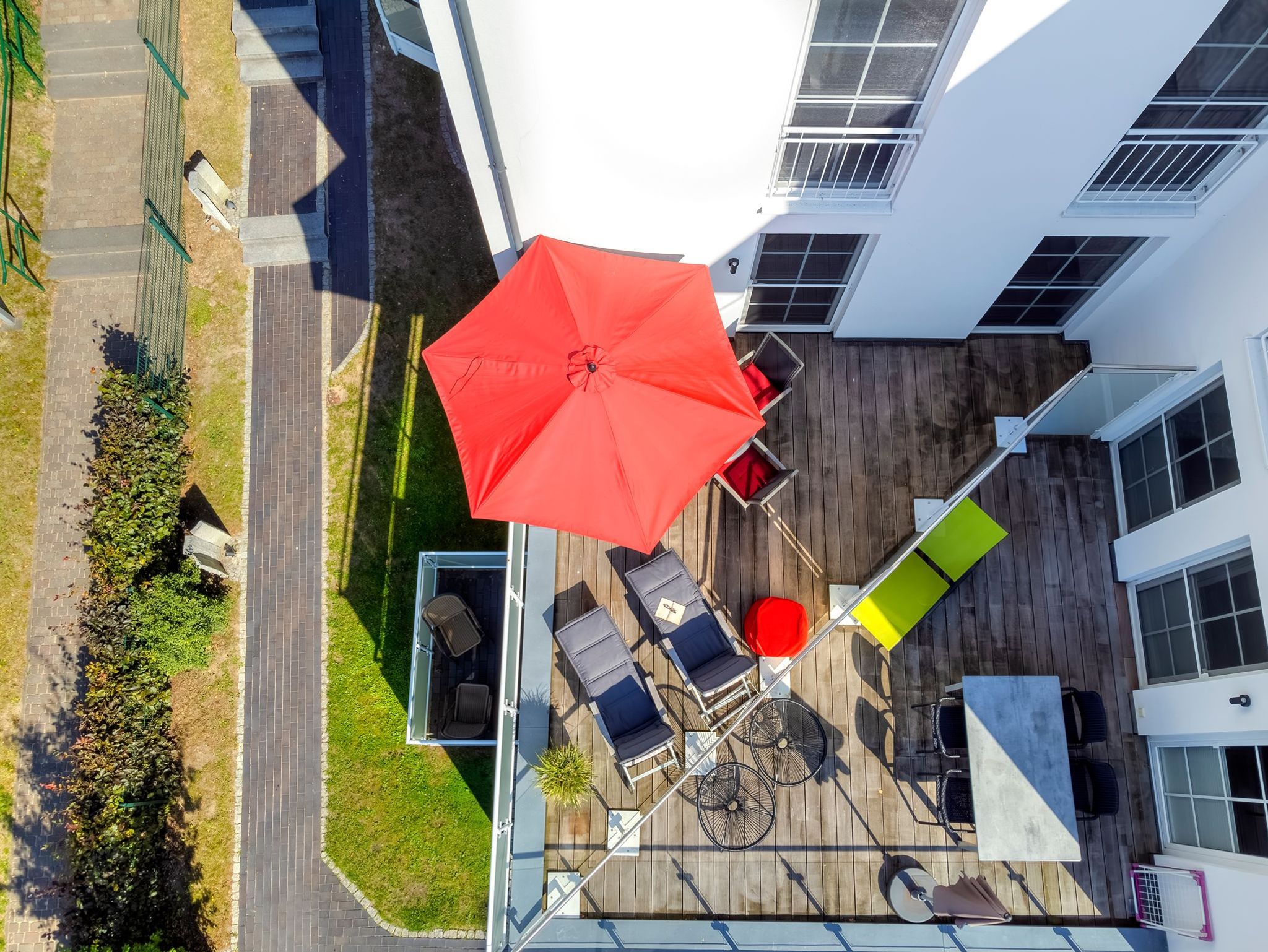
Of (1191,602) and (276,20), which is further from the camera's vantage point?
(276,20)

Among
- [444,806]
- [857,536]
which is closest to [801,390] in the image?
[857,536]

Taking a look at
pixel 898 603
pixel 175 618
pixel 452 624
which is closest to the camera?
pixel 898 603

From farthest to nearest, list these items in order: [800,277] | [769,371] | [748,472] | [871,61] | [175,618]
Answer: [175,618] < [769,371] < [748,472] < [800,277] < [871,61]

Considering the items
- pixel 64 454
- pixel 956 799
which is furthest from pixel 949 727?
pixel 64 454

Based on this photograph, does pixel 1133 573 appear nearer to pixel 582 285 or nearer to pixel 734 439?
pixel 734 439

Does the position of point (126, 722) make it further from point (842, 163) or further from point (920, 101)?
point (920, 101)

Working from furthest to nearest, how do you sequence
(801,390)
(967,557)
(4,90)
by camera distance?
(4,90), (801,390), (967,557)
